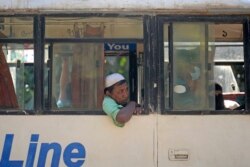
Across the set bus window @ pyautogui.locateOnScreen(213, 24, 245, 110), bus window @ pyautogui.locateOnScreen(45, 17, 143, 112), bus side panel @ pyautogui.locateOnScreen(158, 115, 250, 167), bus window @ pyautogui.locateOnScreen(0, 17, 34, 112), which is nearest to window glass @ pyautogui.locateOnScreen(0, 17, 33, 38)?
bus window @ pyautogui.locateOnScreen(0, 17, 34, 112)

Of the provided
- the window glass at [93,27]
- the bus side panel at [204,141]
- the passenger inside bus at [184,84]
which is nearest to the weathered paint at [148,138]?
the bus side panel at [204,141]

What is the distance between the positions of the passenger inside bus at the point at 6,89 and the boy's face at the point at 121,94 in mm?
882

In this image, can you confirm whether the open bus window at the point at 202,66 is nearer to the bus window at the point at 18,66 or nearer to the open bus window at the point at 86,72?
the open bus window at the point at 86,72

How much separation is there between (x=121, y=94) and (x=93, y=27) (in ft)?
2.14

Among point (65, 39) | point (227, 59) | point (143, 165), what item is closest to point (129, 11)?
point (65, 39)

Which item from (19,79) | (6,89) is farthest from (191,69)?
(6,89)

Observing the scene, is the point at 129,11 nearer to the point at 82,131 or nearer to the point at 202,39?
the point at 202,39

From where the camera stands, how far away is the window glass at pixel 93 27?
5715 millimetres

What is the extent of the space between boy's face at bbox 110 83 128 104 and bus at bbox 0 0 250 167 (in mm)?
59

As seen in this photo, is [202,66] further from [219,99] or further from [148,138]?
[148,138]

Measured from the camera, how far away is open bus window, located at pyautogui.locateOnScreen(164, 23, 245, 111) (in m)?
5.72

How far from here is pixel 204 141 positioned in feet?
18.6

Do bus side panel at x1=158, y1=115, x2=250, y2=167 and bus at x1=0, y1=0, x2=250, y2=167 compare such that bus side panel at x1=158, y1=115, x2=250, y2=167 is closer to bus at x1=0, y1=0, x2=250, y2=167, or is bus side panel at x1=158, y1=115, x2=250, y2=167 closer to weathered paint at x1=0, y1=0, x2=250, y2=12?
bus at x1=0, y1=0, x2=250, y2=167

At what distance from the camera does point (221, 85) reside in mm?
5738
